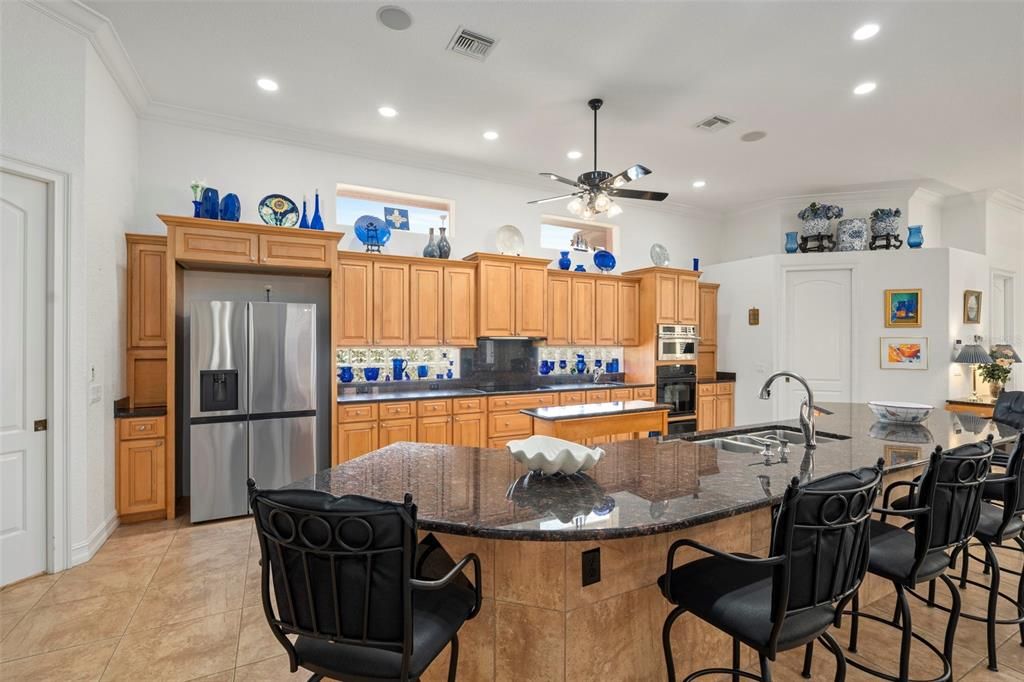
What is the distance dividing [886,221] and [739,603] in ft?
21.3

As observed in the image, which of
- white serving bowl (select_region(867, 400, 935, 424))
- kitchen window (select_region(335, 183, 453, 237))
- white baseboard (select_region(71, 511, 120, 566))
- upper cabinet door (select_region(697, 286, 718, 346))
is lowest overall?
white baseboard (select_region(71, 511, 120, 566))

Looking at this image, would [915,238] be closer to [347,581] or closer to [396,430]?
[396,430]

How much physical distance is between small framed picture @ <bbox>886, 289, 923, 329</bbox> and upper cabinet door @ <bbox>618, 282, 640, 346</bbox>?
9.91 feet

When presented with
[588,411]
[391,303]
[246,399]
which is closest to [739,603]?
[588,411]

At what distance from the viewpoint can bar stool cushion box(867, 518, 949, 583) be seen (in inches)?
73.0

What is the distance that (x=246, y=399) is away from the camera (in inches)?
153

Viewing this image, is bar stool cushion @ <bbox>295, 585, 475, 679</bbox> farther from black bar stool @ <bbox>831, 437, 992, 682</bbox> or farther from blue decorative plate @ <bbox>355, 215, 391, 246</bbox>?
blue decorative plate @ <bbox>355, 215, 391, 246</bbox>

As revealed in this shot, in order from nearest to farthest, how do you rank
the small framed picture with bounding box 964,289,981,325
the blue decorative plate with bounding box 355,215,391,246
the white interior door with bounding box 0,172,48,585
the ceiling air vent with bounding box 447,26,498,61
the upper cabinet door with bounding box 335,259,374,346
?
the white interior door with bounding box 0,172,48,585 → the ceiling air vent with bounding box 447,26,498,61 → the upper cabinet door with bounding box 335,259,374,346 → the blue decorative plate with bounding box 355,215,391,246 → the small framed picture with bounding box 964,289,981,325

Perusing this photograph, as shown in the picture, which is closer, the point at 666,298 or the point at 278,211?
the point at 278,211

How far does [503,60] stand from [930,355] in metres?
5.99

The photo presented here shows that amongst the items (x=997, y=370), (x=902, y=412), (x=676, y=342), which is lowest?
(x=902, y=412)

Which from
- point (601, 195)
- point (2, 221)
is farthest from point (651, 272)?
point (2, 221)

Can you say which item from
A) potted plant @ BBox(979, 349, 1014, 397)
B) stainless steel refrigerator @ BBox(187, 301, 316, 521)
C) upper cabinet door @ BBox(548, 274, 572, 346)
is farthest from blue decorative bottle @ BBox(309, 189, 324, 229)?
potted plant @ BBox(979, 349, 1014, 397)

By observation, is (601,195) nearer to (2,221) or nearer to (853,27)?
(853,27)
